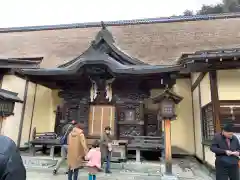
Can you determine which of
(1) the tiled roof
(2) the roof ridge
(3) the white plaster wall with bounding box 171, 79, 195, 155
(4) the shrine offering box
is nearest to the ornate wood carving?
(3) the white plaster wall with bounding box 171, 79, 195, 155

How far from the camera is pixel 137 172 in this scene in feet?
22.8

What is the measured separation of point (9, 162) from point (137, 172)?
6.31m

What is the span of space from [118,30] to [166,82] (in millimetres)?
7502

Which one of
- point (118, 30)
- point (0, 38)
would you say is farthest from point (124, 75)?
point (0, 38)

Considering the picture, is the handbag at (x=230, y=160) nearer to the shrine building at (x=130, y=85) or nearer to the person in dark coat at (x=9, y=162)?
the shrine building at (x=130, y=85)

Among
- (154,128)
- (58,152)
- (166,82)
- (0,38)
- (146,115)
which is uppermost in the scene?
(0,38)

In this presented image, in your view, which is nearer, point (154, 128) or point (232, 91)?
point (232, 91)

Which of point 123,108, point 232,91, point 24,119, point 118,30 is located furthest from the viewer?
point 118,30

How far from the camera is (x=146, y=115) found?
9.73 meters

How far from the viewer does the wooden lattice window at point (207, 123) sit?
276 inches

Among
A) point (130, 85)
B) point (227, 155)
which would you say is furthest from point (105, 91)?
point (227, 155)

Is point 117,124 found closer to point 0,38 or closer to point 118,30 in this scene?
point 118,30

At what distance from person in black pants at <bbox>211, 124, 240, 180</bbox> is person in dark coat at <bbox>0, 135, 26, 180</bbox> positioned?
3707 millimetres

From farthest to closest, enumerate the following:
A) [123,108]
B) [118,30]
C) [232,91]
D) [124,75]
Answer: [118,30] < [123,108] < [124,75] < [232,91]
